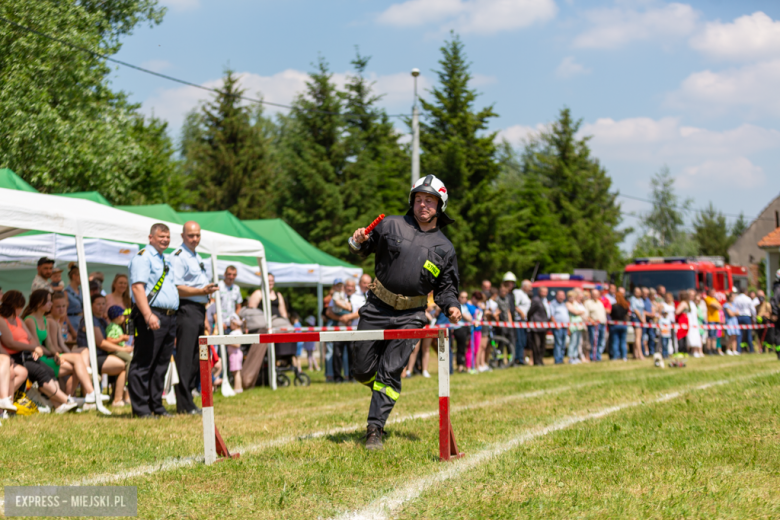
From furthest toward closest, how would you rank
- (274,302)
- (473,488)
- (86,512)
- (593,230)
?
(593,230)
(274,302)
(473,488)
(86,512)

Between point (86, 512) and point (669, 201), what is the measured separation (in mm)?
80681

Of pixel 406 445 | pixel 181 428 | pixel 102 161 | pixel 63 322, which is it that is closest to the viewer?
pixel 406 445

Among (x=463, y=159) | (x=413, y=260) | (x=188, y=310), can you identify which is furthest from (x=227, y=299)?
(x=463, y=159)

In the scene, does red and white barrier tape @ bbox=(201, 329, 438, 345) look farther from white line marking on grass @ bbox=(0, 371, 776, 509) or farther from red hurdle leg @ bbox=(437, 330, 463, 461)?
white line marking on grass @ bbox=(0, 371, 776, 509)

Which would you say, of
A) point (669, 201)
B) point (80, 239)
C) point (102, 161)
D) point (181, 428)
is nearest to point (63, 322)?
point (80, 239)

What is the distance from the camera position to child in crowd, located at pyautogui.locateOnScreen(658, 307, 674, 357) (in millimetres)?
22141

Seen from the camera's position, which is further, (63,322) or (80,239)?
(63,322)

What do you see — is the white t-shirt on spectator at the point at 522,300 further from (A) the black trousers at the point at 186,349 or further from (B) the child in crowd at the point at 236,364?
(A) the black trousers at the point at 186,349

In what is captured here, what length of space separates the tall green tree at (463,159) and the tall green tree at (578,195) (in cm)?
1065

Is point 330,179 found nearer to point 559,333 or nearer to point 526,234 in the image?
point 526,234

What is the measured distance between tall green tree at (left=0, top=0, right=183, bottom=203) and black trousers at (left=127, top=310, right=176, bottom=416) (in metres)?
13.5

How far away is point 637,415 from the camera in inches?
294

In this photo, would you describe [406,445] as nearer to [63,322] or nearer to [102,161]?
[63,322]

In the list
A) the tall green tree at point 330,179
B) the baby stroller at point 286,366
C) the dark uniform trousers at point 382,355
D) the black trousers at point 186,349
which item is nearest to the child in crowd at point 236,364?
the baby stroller at point 286,366
